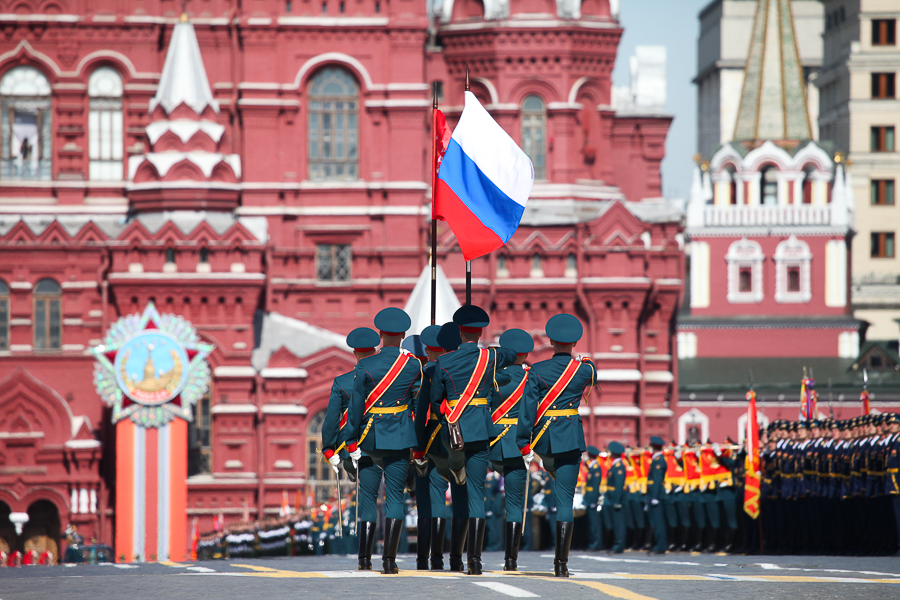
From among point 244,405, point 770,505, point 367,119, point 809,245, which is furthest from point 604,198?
point 809,245

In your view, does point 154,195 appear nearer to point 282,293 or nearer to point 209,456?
point 282,293

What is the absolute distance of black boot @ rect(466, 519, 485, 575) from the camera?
13758mm

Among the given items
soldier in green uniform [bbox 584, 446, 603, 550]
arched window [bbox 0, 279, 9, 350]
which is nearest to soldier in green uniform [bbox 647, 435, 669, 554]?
soldier in green uniform [bbox 584, 446, 603, 550]

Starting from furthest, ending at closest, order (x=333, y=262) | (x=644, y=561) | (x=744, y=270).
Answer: (x=744, y=270)
(x=333, y=262)
(x=644, y=561)

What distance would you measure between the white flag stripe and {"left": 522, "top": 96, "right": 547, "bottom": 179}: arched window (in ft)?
72.3

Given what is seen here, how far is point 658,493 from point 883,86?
5701 cm

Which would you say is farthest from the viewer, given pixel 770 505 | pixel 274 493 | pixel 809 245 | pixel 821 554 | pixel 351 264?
pixel 809 245

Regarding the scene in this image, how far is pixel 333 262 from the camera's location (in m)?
39.2

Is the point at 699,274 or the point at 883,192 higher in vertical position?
the point at 883,192

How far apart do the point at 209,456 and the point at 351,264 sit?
5708 mm

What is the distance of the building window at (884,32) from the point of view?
74.6m

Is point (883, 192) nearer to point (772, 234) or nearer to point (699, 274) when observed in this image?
point (772, 234)

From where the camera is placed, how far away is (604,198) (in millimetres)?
40312

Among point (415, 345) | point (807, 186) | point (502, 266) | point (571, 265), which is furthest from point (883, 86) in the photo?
point (415, 345)
